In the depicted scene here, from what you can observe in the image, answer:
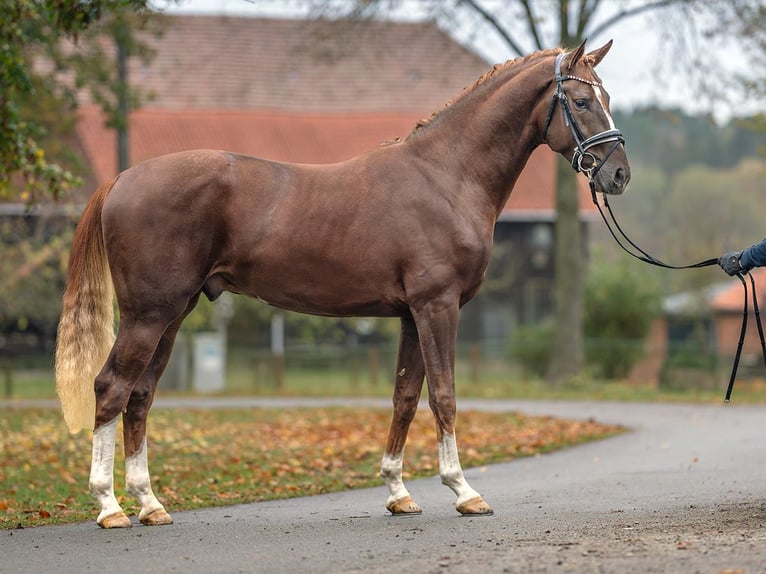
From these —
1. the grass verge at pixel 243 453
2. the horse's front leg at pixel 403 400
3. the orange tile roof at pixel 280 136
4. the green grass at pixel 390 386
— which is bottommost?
the green grass at pixel 390 386

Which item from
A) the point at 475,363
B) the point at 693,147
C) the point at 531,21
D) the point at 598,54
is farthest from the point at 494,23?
the point at 693,147

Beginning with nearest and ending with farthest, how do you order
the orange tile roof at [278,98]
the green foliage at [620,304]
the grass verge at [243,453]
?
the grass verge at [243,453]
the green foliage at [620,304]
the orange tile roof at [278,98]

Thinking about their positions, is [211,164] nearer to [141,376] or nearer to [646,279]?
[141,376]

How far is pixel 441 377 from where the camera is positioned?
25.3ft

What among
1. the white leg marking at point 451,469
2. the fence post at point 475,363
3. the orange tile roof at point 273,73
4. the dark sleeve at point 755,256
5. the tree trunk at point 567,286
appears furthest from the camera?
the orange tile roof at point 273,73

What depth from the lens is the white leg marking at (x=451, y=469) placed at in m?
7.74

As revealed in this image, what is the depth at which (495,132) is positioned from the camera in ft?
26.7

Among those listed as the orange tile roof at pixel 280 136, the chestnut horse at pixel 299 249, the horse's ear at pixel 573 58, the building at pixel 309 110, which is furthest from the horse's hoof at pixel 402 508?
the orange tile roof at pixel 280 136

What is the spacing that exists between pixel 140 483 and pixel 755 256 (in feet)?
14.4

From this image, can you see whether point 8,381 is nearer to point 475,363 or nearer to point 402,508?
point 475,363

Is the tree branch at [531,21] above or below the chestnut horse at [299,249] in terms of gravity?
above

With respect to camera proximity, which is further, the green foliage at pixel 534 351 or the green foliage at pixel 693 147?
the green foliage at pixel 693 147

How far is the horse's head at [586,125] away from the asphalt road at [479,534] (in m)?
2.29

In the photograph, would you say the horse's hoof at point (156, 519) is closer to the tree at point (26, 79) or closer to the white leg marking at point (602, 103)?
the white leg marking at point (602, 103)
